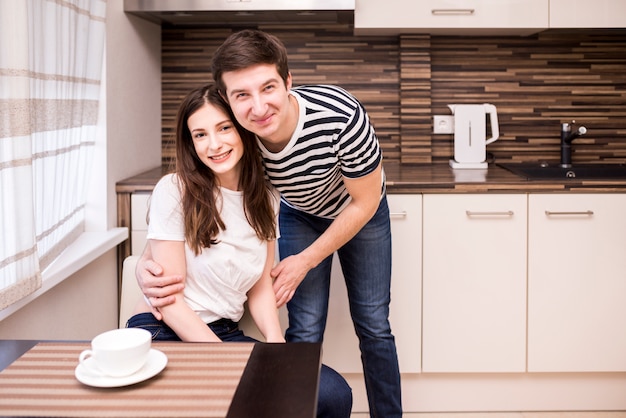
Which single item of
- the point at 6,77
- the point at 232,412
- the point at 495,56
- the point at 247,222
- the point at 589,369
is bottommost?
the point at 589,369

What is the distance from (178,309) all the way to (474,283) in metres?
1.33

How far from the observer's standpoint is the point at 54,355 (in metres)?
1.22

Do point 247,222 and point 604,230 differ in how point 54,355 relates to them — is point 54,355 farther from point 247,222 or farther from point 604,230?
point 604,230

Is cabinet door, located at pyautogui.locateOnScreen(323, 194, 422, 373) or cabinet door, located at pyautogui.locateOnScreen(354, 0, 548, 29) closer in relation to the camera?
cabinet door, located at pyautogui.locateOnScreen(323, 194, 422, 373)

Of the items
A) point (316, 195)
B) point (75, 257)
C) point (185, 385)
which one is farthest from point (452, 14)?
point (185, 385)

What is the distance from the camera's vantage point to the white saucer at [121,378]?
1.07 m

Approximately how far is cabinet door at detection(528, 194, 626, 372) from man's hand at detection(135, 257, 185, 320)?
1441 millimetres

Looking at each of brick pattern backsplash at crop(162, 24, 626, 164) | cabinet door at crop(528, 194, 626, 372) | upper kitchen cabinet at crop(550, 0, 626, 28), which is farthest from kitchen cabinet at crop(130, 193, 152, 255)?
upper kitchen cabinet at crop(550, 0, 626, 28)

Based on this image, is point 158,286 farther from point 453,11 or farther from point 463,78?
point 463,78

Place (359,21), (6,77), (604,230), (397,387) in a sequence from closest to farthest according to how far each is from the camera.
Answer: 1. (6,77)
2. (397,387)
3. (604,230)
4. (359,21)

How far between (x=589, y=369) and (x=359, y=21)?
1.54 m

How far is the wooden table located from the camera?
1.00 metres

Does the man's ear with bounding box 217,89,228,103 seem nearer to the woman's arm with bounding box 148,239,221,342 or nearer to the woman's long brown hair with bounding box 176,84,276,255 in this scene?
the woman's long brown hair with bounding box 176,84,276,255

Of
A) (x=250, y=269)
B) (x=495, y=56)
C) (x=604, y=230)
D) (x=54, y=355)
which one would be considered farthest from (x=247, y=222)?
(x=495, y=56)
